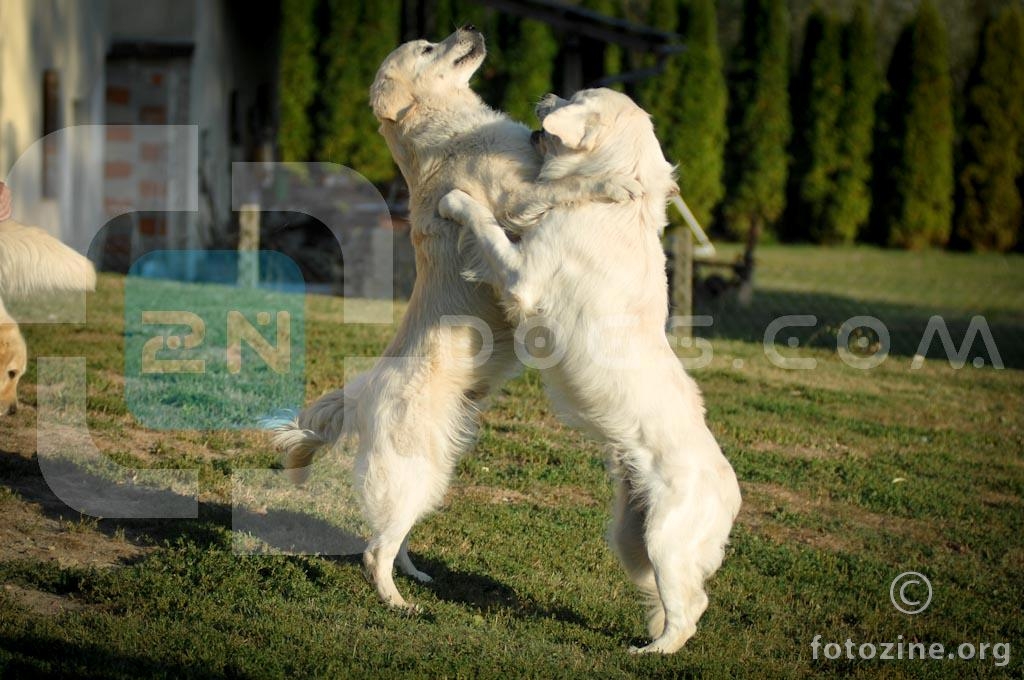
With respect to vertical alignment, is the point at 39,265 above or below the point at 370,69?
below

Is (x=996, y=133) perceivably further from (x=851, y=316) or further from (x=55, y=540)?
(x=55, y=540)

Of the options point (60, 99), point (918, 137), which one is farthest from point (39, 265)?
point (918, 137)

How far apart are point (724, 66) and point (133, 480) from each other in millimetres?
19804

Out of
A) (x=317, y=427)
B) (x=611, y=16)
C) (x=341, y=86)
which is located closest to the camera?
(x=317, y=427)

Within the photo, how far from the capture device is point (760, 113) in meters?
20.8

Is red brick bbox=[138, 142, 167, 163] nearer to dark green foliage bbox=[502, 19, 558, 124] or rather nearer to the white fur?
dark green foliage bbox=[502, 19, 558, 124]

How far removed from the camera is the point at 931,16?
20828mm

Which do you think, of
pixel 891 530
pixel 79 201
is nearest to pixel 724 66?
pixel 79 201

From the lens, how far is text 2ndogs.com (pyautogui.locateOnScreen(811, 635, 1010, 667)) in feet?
14.5

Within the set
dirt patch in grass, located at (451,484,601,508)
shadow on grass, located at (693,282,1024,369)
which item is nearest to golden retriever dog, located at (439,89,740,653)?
dirt patch in grass, located at (451,484,601,508)

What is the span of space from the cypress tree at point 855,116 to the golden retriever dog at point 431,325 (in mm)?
17803

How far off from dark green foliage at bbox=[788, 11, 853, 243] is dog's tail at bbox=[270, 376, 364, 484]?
58.9 feet

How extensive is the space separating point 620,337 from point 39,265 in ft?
8.64

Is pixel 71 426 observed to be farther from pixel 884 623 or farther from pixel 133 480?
pixel 884 623
